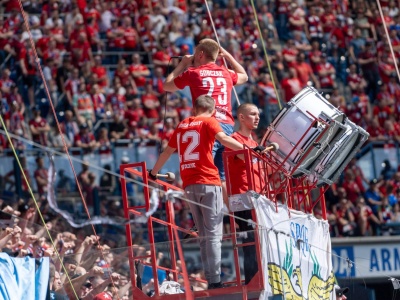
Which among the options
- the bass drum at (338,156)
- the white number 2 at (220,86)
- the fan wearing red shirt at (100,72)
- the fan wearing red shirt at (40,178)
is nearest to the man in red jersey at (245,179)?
the white number 2 at (220,86)

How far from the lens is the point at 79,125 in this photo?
1925cm

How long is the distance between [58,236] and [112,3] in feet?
34.2

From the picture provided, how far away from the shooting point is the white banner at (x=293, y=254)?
952 centimetres

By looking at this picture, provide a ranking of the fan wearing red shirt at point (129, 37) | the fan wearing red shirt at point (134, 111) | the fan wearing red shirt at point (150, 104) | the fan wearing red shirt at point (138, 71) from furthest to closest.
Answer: the fan wearing red shirt at point (129, 37) → the fan wearing red shirt at point (138, 71) → the fan wearing red shirt at point (150, 104) → the fan wearing red shirt at point (134, 111)

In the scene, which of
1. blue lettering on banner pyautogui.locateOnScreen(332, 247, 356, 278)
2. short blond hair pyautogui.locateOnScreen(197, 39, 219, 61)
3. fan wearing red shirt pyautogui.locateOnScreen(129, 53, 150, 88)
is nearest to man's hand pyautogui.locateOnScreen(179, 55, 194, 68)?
short blond hair pyautogui.locateOnScreen(197, 39, 219, 61)

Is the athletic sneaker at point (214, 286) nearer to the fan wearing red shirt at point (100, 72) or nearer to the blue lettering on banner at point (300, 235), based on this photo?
the blue lettering on banner at point (300, 235)

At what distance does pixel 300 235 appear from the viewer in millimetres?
10570

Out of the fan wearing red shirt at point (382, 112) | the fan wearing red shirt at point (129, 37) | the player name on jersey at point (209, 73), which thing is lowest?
the player name on jersey at point (209, 73)

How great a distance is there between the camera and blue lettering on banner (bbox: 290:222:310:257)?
10.3m

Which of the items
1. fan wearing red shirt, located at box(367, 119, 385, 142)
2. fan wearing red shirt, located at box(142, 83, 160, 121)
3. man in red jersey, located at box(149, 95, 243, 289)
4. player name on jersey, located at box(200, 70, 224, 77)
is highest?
fan wearing red shirt, located at box(142, 83, 160, 121)

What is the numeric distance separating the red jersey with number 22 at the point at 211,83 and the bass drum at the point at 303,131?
0.63m

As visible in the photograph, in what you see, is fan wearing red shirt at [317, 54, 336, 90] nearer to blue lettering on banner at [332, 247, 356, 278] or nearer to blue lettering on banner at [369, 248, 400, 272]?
blue lettering on banner at [369, 248, 400, 272]

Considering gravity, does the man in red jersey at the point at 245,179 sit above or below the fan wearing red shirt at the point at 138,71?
below

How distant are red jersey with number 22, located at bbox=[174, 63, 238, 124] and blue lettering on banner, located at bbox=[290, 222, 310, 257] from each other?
1.19 meters
